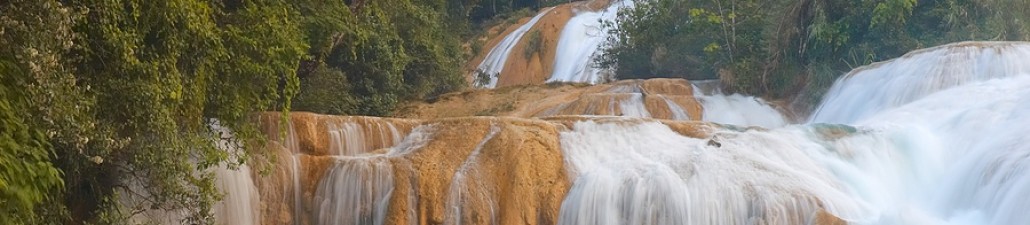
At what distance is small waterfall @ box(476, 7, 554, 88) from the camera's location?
3164 cm

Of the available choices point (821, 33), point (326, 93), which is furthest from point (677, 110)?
point (326, 93)

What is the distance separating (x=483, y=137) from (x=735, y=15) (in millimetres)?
10539

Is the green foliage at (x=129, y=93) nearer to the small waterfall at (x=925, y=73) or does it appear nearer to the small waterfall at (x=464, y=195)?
the small waterfall at (x=464, y=195)

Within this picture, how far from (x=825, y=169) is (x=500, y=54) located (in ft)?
66.6

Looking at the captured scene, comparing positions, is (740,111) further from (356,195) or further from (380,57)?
(356,195)

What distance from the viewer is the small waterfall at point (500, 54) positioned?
3164cm

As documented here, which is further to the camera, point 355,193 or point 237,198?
point 355,193

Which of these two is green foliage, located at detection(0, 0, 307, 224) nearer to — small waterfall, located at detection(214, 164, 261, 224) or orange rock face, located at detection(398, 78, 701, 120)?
small waterfall, located at detection(214, 164, 261, 224)

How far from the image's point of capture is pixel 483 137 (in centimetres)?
1241

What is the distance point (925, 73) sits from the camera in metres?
16.5

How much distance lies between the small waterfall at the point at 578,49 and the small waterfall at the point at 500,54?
1173 millimetres

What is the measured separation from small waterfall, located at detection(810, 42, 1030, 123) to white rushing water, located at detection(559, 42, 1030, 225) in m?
0.60

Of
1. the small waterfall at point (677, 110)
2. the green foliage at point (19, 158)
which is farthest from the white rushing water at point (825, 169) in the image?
the green foliage at point (19, 158)

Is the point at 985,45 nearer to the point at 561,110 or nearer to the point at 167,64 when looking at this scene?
the point at 561,110
